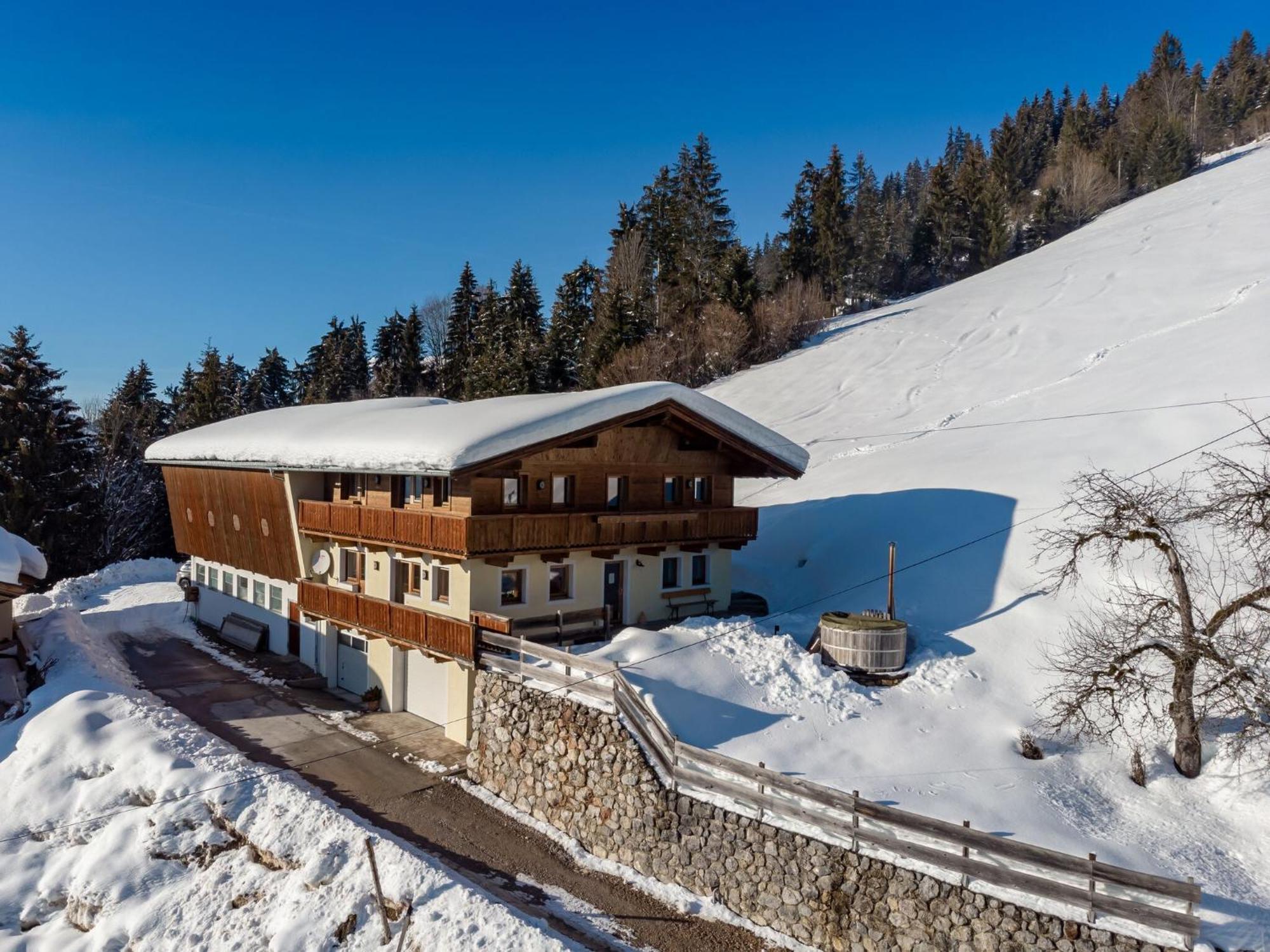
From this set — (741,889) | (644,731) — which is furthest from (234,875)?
(741,889)

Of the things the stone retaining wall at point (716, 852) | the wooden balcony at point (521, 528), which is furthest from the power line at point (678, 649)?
the wooden balcony at point (521, 528)

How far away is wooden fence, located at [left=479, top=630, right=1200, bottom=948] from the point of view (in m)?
10.9

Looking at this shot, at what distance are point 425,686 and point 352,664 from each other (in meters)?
3.96

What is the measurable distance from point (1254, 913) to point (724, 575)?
15.3 meters

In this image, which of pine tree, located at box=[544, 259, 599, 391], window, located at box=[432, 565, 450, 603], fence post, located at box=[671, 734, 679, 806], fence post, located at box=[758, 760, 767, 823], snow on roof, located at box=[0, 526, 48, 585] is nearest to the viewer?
fence post, located at box=[758, 760, 767, 823]

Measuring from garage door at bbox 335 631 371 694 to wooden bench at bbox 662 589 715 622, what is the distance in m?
9.42

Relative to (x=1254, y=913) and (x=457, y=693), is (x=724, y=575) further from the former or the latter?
(x=1254, y=913)

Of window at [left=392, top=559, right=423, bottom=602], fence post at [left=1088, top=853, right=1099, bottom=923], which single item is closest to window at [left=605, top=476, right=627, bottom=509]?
window at [left=392, top=559, right=423, bottom=602]

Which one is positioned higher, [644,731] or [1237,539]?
[1237,539]

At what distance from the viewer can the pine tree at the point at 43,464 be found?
132ft

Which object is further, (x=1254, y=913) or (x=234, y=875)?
(x=234, y=875)

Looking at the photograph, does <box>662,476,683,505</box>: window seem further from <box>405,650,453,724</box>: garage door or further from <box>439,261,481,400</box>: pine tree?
<box>439,261,481,400</box>: pine tree

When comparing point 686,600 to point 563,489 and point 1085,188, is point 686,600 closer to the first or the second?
point 563,489

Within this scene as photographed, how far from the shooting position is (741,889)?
1405cm
